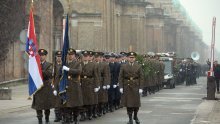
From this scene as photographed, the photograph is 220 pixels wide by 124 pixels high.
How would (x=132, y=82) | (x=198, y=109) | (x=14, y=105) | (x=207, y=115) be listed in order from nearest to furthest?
1. (x=132, y=82)
2. (x=207, y=115)
3. (x=198, y=109)
4. (x=14, y=105)

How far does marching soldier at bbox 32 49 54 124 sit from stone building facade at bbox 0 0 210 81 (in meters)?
1.54

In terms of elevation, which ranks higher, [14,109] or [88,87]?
[88,87]

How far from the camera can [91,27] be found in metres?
57.7

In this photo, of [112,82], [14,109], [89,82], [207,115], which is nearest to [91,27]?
[14,109]

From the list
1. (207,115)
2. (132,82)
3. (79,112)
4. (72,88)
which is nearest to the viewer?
(72,88)

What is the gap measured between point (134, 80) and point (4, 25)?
1539 centimetres

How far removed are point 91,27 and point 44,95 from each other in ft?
139

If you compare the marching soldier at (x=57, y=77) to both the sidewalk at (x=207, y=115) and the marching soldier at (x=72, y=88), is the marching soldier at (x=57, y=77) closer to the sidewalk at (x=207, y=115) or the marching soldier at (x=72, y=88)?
the marching soldier at (x=72, y=88)

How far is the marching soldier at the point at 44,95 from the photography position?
611 inches

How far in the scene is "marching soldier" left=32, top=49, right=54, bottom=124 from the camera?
→ 611 inches

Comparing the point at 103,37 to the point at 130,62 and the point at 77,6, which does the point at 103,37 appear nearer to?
the point at 77,6

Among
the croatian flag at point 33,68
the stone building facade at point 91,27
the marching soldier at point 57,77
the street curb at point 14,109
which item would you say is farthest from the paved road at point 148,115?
the stone building facade at point 91,27

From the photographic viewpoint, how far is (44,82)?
15906mm

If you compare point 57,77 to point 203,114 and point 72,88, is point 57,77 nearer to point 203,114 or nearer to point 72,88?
point 72,88
